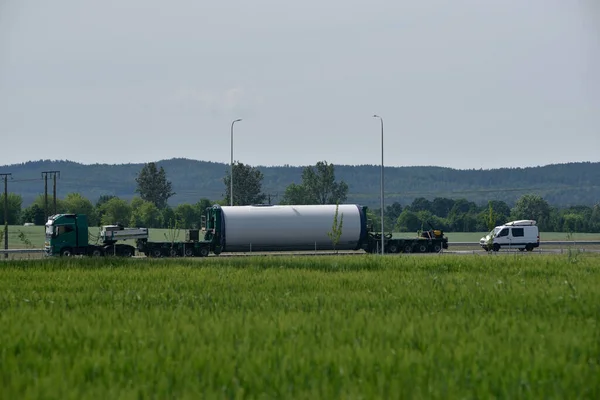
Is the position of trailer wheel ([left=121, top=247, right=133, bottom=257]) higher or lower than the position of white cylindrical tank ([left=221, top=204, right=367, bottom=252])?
lower

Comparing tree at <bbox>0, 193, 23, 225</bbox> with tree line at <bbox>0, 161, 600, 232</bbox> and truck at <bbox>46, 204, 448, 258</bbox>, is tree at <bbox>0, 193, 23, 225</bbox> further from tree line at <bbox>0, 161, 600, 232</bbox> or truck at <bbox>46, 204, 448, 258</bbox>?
truck at <bbox>46, 204, 448, 258</bbox>

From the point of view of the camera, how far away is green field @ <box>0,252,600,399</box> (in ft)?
28.5

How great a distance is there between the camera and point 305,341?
36.8ft

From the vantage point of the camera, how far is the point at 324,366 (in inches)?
378

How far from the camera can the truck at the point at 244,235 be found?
54344 mm

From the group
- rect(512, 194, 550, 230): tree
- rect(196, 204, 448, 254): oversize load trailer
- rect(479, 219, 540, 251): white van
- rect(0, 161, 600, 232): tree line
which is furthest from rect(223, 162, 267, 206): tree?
rect(196, 204, 448, 254): oversize load trailer

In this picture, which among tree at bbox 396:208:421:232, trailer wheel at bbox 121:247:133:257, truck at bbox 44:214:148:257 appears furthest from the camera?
tree at bbox 396:208:421:232

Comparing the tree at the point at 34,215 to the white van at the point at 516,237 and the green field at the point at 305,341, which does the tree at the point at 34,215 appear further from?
the green field at the point at 305,341

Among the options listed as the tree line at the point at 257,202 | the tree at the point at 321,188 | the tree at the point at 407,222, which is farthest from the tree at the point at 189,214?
the tree at the point at 407,222

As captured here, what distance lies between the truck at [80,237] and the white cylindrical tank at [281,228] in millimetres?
5350

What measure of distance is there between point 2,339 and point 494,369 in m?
6.23

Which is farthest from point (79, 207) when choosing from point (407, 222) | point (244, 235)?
point (244, 235)

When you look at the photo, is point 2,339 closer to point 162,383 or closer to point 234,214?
point 162,383

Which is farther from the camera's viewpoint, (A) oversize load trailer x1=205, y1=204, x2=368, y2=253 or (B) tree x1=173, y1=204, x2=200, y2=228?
(B) tree x1=173, y1=204, x2=200, y2=228
